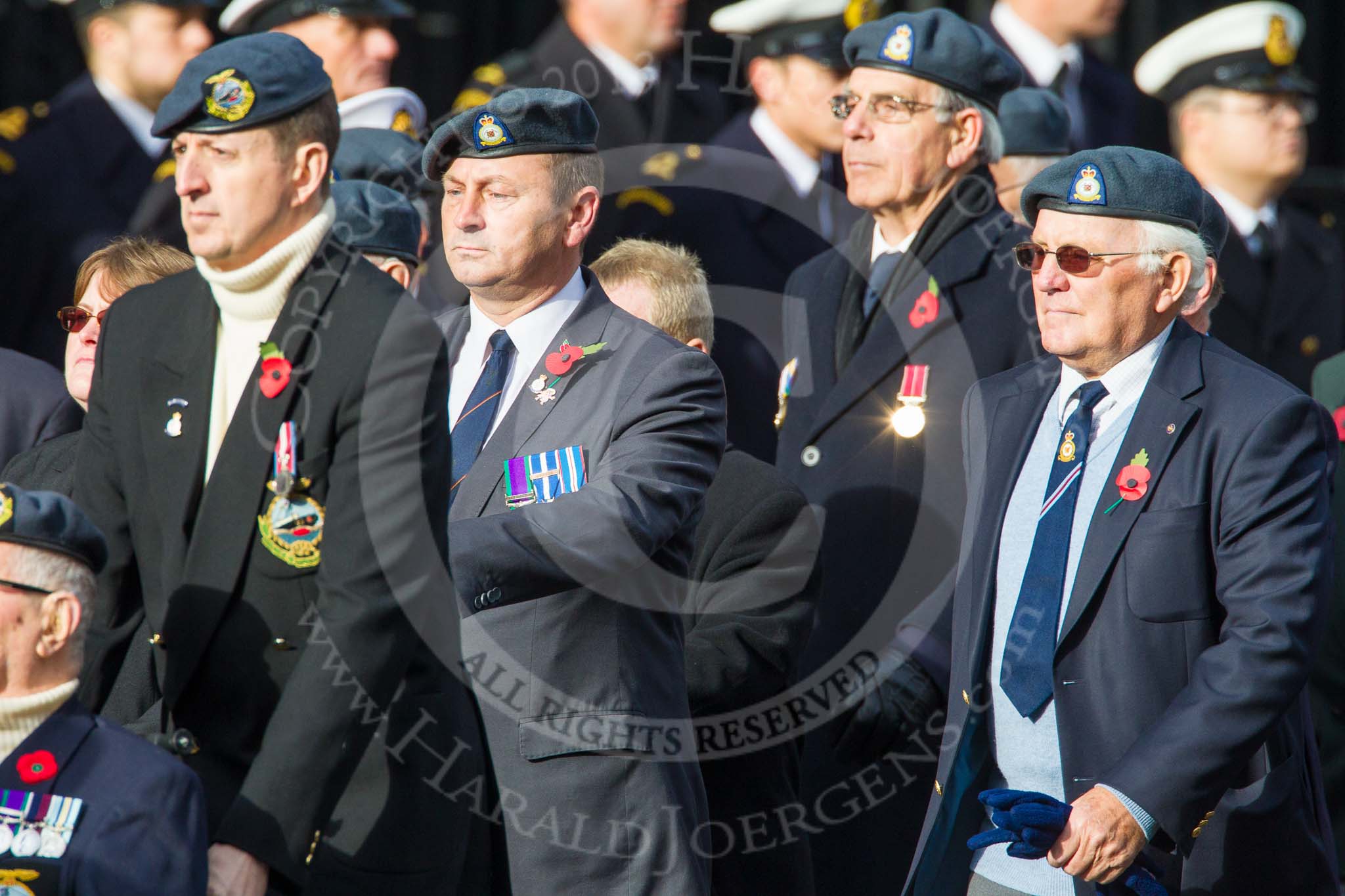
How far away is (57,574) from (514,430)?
899 mm

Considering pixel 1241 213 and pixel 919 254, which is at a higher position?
pixel 1241 213

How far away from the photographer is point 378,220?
16.1ft

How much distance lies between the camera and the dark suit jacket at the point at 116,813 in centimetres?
297

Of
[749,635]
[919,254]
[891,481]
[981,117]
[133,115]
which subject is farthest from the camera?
[133,115]

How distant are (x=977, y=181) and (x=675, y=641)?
180 centimetres

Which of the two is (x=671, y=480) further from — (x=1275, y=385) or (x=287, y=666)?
(x=1275, y=385)

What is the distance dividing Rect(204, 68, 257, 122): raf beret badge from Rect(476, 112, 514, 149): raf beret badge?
0.53 metres

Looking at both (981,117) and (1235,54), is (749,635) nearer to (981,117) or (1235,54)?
(981,117)

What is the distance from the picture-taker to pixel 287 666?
316 cm

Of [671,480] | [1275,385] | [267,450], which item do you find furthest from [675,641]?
[1275,385]

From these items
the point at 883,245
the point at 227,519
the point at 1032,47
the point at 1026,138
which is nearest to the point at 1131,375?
the point at 883,245

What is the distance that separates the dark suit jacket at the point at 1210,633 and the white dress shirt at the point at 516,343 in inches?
42.4

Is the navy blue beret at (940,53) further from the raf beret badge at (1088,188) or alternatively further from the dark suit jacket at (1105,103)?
the dark suit jacket at (1105,103)

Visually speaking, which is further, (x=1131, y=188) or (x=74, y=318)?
(x=74, y=318)
